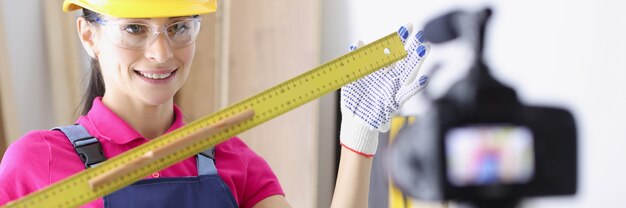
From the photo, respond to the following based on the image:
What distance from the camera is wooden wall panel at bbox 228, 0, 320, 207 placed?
14.5 ft

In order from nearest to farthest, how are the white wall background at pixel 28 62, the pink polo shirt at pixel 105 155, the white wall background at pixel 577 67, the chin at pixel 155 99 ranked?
the pink polo shirt at pixel 105 155, the chin at pixel 155 99, the white wall background at pixel 577 67, the white wall background at pixel 28 62

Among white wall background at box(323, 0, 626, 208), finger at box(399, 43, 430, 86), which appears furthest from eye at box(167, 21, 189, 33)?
white wall background at box(323, 0, 626, 208)

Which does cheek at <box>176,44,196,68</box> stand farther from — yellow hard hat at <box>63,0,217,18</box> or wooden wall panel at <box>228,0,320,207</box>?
wooden wall panel at <box>228,0,320,207</box>

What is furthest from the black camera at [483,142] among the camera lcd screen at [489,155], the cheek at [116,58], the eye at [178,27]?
the cheek at [116,58]

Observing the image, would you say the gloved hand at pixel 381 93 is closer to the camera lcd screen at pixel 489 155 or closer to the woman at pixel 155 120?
the woman at pixel 155 120

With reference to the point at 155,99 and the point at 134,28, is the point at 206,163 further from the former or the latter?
the point at 134,28

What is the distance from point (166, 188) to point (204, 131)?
0.38 meters

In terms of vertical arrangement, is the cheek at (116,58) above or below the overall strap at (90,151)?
above

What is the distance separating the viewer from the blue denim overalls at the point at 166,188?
2.04 metres

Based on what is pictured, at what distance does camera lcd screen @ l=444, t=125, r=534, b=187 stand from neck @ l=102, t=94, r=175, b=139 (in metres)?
1.75

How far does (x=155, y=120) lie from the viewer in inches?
86.4

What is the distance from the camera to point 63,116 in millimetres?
4223

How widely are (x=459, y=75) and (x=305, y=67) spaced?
1.04 meters

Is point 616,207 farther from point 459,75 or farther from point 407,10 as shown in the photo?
point 407,10
